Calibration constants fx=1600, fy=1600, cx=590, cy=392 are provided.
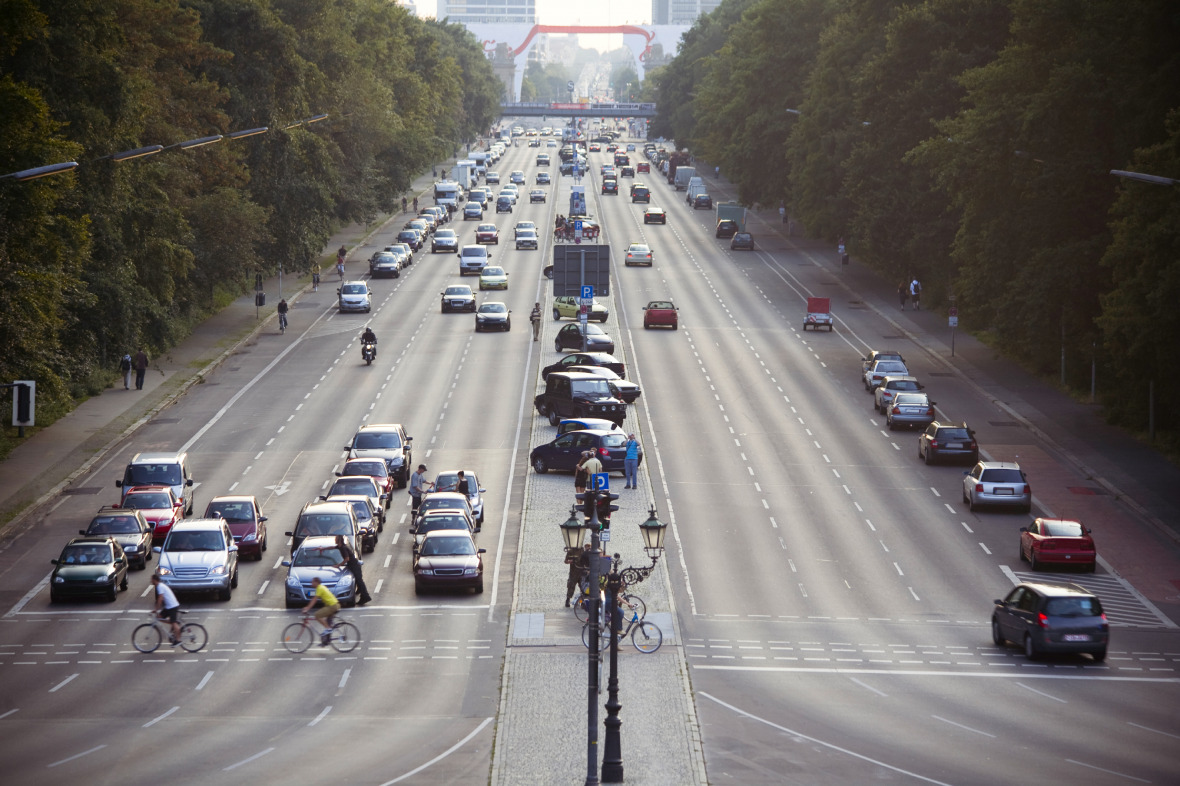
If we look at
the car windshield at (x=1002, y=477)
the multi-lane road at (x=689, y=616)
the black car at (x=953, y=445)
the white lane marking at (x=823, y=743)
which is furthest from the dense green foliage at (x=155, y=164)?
the car windshield at (x=1002, y=477)

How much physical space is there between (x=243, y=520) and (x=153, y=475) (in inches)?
231

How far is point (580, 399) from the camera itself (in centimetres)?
5516

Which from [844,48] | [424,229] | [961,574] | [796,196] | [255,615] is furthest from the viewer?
[424,229]

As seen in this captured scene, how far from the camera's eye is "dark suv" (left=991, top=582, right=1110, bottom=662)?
30953 mm

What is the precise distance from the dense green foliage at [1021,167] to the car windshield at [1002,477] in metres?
5.43

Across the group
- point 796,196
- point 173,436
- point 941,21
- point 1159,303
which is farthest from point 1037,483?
point 796,196

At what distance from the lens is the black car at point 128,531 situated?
127 ft

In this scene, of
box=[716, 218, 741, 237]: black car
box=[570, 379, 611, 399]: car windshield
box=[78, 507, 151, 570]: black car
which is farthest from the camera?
box=[716, 218, 741, 237]: black car

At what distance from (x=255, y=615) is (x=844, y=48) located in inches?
2819

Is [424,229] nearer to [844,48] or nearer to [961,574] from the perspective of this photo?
[844,48]

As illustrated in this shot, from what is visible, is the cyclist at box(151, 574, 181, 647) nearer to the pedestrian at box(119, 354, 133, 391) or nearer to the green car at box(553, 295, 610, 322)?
the pedestrian at box(119, 354, 133, 391)

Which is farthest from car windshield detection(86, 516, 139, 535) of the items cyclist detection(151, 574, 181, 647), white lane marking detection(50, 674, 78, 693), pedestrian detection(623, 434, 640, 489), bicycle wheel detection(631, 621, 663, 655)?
bicycle wheel detection(631, 621, 663, 655)

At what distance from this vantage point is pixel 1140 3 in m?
52.9

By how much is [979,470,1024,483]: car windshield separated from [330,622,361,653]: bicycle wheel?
20.3 meters
